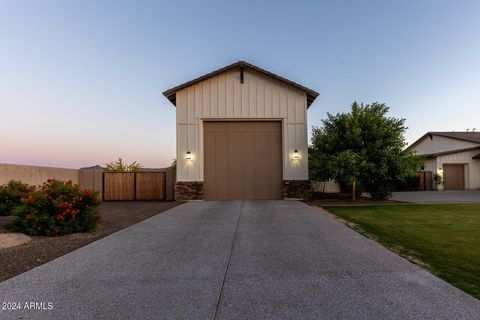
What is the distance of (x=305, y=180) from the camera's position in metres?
12.2

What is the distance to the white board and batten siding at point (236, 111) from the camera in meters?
12.2

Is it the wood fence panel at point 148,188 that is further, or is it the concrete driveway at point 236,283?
the wood fence panel at point 148,188

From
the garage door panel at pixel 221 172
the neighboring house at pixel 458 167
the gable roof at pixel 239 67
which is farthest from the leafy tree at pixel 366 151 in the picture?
the neighboring house at pixel 458 167

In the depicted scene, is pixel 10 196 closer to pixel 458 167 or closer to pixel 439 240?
pixel 439 240

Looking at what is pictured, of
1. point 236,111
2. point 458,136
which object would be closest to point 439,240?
point 236,111

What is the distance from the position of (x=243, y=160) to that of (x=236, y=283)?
9.68 metres

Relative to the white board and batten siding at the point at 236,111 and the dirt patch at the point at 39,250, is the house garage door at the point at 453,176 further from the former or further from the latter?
the dirt patch at the point at 39,250

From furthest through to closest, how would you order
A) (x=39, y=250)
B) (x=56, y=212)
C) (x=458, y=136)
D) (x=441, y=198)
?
(x=458, y=136) → (x=441, y=198) → (x=56, y=212) → (x=39, y=250)

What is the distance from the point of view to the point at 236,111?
12297 millimetres

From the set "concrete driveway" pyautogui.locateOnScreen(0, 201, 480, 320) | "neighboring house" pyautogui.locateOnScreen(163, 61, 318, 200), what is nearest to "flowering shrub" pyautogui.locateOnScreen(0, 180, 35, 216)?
"concrete driveway" pyautogui.locateOnScreen(0, 201, 480, 320)

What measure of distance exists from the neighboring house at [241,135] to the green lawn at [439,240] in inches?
215

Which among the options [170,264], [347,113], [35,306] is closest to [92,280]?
[35,306]

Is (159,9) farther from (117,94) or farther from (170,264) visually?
(170,264)

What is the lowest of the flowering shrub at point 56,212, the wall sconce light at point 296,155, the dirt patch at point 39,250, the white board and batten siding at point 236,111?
the dirt patch at point 39,250
